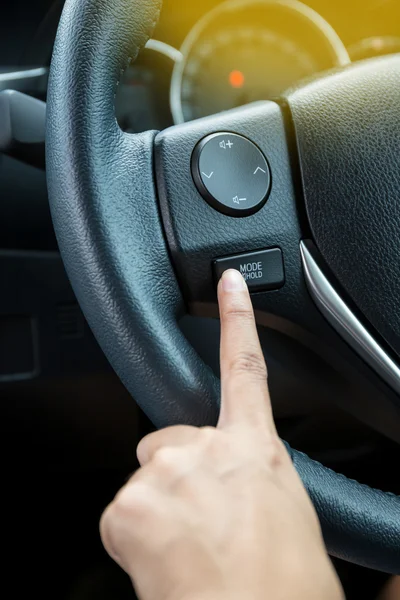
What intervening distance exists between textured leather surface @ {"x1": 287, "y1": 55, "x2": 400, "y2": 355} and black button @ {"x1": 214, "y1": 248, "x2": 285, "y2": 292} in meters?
0.05

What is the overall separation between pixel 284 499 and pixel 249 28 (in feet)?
3.68

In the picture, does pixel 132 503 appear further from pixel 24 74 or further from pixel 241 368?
pixel 24 74

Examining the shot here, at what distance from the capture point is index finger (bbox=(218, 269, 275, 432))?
53 cm

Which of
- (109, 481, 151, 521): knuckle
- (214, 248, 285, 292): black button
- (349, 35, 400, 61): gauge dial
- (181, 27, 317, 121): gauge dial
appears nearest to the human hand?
(109, 481, 151, 521): knuckle

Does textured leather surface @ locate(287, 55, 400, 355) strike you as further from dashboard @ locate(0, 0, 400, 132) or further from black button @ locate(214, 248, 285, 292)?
dashboard @ locate(0, 0, 400, 132)

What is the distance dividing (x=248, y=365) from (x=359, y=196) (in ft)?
0.74

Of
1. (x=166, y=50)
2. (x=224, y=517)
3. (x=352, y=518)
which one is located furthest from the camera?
(x=166, y=50)

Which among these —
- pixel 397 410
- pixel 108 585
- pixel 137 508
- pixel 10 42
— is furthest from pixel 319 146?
pixel 108 585

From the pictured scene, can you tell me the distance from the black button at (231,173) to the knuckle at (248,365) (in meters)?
0.15

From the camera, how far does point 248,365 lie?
21.7 inches

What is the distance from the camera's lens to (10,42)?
1.18 meters

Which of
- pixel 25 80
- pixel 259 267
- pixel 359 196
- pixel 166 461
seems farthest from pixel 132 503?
pixel 25 80

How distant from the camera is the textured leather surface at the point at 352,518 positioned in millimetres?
568

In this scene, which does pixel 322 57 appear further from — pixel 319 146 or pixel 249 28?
pixel 319 146
